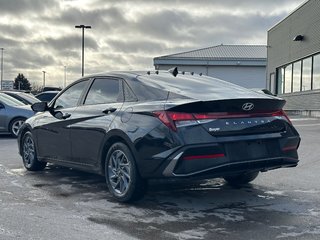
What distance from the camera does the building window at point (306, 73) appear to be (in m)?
28.0

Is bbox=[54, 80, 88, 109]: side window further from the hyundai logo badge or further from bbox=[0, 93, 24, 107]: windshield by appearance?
bbox=[0, 93, 24, 107]: windshield

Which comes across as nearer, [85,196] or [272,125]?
[272,125]

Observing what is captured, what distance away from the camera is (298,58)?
1172 inches

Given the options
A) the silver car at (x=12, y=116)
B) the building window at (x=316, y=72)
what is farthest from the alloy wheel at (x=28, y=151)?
the building window at (x=316, y=72)

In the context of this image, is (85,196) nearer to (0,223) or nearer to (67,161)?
(67,161)

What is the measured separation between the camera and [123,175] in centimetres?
591

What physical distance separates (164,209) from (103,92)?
1863 mm

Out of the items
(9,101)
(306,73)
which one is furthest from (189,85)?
(306,73)

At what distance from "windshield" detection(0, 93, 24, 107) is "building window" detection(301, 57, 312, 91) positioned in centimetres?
1837

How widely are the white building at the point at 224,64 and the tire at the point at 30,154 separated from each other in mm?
38619

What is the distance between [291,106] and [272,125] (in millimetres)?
26464

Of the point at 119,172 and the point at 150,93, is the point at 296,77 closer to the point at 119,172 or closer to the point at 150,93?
the point at 150,93

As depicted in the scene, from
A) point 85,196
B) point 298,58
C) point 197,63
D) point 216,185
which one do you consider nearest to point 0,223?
point 85,196

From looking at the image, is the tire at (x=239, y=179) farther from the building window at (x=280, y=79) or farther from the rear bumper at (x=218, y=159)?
the building window at (x=280, y=79)
